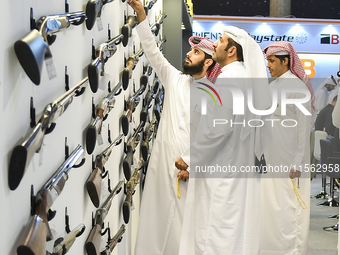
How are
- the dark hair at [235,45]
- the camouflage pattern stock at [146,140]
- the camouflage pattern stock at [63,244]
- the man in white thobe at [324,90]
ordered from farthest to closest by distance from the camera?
the man in white thobe at [324,90] < the camouflage pattern stock at [146,140] < the dark hair at [235,45] < the camouflage pattern stock at [63,244]

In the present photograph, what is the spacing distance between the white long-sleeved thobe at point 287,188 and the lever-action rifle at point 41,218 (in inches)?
110

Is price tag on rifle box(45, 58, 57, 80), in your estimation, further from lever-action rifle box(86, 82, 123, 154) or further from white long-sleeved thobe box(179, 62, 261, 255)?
white long-sleeved thobe box(179, 62, 261, 255)

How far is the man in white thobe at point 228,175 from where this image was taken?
2764mm

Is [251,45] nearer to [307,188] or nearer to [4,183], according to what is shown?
[307,188]

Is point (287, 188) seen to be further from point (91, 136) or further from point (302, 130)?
point (91, 136)

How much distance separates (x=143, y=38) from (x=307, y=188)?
1.96m

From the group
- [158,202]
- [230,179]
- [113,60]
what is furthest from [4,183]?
[158,202]

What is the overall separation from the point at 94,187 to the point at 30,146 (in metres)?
0.75

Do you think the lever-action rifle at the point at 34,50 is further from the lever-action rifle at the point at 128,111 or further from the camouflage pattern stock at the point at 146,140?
the camouflage pattern stock at the point at 146,140

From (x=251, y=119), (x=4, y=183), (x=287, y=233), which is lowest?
(x=287, y=233)

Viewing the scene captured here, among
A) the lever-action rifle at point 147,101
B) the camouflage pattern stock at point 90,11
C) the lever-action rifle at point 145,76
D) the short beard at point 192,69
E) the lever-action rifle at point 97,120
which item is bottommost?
the lever-action rifle at point 147,101

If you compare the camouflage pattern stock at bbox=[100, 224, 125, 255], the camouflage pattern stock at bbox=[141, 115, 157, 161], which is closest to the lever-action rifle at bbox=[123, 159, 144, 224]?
the camouflage pattern stock at bbox=[100, 224, 125, 255]

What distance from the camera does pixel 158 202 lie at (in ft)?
11.4

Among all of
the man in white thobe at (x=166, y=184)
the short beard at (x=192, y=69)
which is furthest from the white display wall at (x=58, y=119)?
the short beard at (x=192, y=69)
